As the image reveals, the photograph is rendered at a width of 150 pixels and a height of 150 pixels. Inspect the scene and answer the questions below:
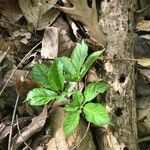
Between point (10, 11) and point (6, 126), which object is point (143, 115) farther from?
point (10, 11)

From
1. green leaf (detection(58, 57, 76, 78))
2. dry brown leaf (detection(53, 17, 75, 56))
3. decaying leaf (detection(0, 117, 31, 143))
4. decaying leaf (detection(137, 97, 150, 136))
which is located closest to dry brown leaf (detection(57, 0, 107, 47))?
dry brown leaf (detection(53, 17, 75, 56))

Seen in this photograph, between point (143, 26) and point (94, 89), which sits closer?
point (94, 89)

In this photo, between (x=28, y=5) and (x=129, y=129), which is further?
(x=28, y=5)

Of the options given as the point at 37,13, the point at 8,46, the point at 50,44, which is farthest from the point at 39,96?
the point at 37,13

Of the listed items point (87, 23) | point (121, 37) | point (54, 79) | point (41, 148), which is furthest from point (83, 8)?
point (41, 148)

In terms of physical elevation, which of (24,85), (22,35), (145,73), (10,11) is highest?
(10,11)

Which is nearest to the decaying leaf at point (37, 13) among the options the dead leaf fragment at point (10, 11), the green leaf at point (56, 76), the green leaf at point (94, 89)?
the dead leaf fragment at point (10, 11)

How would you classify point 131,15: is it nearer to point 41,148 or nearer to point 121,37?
point 121,37
